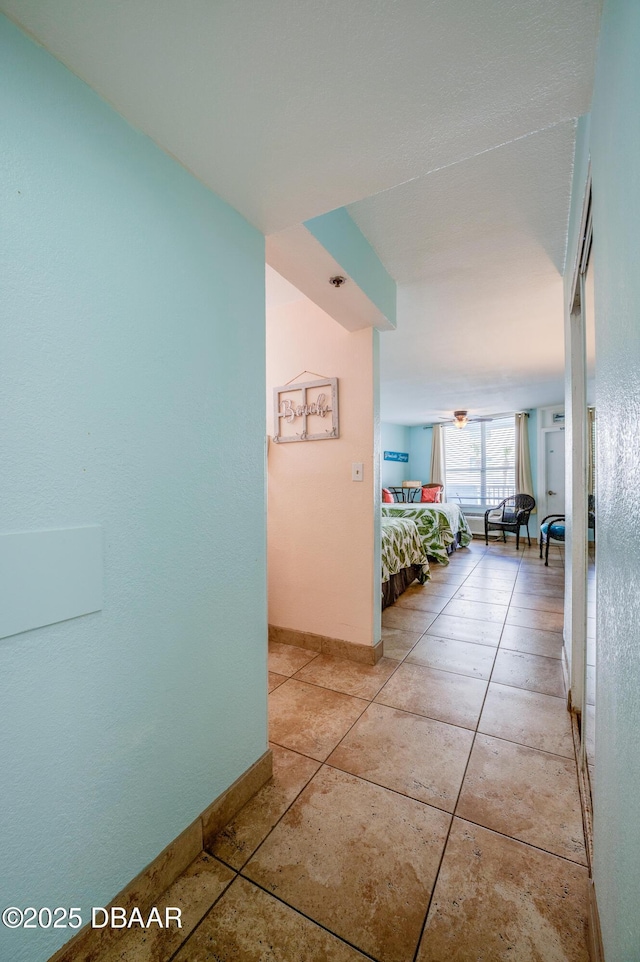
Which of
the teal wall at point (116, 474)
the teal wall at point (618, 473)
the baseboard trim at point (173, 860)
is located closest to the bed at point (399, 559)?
the baseboard trim at point (173, 860)

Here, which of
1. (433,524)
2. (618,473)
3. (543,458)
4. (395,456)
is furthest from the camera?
(395,456)

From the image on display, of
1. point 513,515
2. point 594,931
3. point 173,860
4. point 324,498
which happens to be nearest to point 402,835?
point 594,931

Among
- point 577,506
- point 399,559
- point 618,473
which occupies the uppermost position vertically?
point 618,473

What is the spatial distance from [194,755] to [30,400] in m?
1.10

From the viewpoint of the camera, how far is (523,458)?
7.16 m

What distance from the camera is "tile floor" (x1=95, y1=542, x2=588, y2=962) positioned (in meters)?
0.95

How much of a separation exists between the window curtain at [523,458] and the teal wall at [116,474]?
710cm

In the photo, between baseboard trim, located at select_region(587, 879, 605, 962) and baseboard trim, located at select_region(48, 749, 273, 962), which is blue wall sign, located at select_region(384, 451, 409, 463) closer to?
baseboard trim, located at select_region(48, 749, 273, 962)

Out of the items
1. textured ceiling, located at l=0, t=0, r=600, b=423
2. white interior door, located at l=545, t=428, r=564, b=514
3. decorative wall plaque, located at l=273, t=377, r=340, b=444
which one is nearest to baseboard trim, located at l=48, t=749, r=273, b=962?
decorative wall plaque, located at l=273, t=377, r=340, b=444

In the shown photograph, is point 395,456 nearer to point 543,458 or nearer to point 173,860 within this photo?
point 543,458

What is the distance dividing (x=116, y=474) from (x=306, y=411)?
5.88 ft

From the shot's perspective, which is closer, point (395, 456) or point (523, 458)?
point (523, 458)

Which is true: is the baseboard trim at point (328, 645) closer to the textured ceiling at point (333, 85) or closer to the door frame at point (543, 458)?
the textured ceiling at point (333, 85)

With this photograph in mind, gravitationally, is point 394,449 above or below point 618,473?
above
